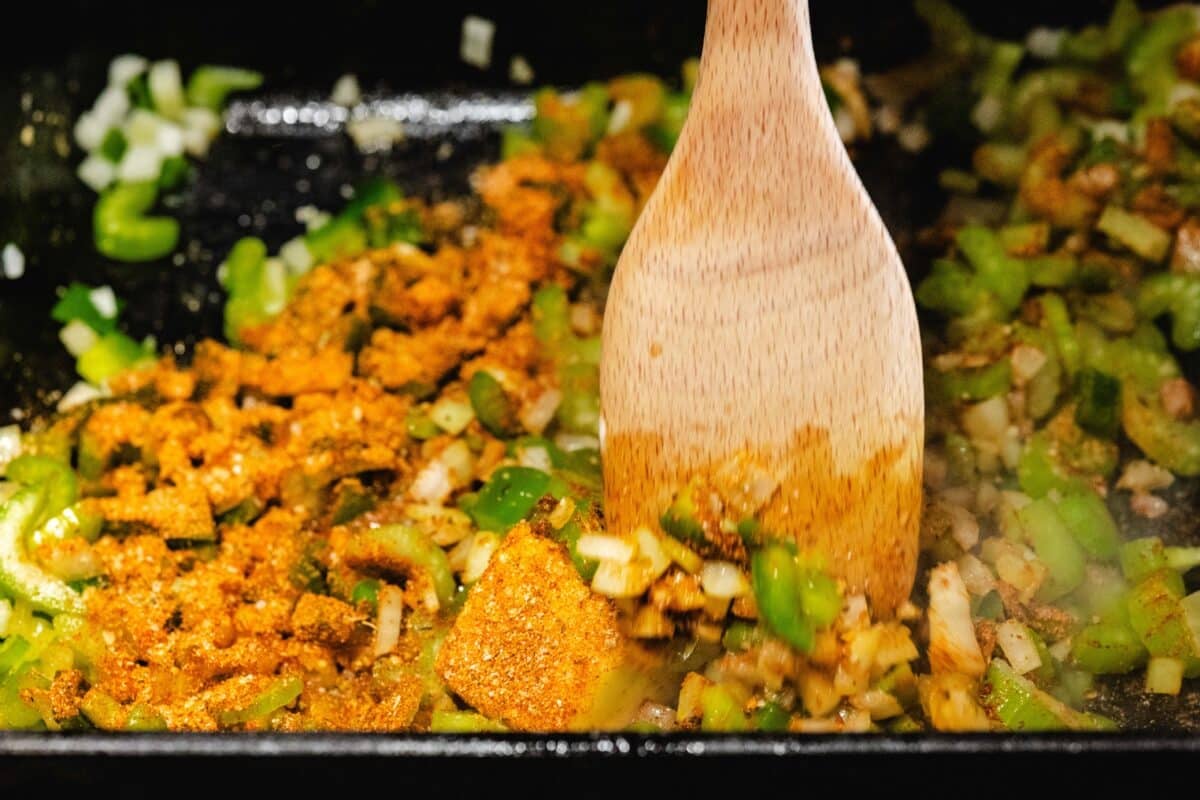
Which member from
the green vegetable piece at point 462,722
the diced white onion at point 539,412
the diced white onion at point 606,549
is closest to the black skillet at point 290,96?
the diced white onion at point 539,412

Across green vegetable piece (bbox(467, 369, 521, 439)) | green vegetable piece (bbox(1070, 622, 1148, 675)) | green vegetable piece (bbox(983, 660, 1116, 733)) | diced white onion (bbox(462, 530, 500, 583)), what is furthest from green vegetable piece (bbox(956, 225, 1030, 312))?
diced white onion (bbox(462, 530, 500, 583))

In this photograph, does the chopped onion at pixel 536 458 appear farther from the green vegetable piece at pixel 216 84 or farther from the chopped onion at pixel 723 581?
the green vegetable piece at pixel 216 84

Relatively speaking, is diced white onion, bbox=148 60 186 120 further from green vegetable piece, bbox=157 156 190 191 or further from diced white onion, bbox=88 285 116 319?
diced white onion, bbox=88 285 116 319

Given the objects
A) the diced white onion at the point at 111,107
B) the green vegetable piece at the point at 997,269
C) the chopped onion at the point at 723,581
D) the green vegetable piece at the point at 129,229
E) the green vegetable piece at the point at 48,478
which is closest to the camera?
the chopped onion at the point at 723,581

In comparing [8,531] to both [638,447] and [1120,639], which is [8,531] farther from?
[1120,639]

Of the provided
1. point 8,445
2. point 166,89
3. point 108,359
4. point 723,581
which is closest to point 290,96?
point 166,89

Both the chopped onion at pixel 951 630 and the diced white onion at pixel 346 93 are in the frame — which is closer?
the chopped onion at pixel 951 630

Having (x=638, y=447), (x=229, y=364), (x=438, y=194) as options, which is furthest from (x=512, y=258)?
(x=638, y=447)
